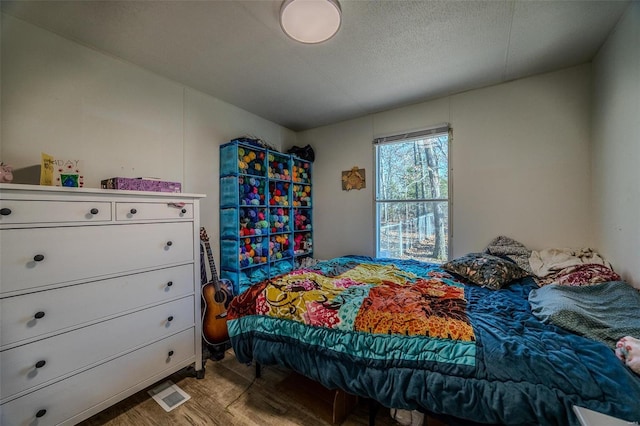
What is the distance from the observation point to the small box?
5.46 ft

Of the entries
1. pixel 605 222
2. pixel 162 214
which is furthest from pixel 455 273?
pixel 162 214

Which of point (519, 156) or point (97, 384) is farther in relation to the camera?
point (519, 156)

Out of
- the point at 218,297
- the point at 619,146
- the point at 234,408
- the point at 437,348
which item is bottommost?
the point at 234,408

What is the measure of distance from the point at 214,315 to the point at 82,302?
989 mm

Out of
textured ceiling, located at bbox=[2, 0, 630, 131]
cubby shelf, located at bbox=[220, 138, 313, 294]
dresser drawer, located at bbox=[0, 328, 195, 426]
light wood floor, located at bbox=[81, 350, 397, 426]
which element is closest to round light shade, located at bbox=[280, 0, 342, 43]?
textured ceiling, located at bbox=[2, 0, 630, 131]

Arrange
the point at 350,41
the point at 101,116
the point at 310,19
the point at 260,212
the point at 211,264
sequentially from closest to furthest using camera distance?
the point at 310,19
the point at 350,41
the point at 101,116
the point at 211,264
the point at 260,212

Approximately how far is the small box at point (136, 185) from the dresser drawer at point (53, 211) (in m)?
0.28

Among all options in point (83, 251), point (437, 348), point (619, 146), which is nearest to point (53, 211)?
point (83, 251)

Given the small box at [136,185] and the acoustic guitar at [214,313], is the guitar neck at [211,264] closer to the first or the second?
the acoustic guitar at [214,313]

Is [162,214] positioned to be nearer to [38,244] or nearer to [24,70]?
[38,244]

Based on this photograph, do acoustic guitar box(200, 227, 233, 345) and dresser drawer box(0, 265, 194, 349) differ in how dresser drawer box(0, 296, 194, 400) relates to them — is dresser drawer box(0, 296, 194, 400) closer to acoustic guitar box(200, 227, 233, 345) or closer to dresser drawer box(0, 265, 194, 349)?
dresser drawer box(0, 265, 194, 349)

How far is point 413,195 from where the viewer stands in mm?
2953

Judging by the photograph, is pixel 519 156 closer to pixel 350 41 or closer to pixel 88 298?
pixel 350 41

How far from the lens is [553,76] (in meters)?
2.22
